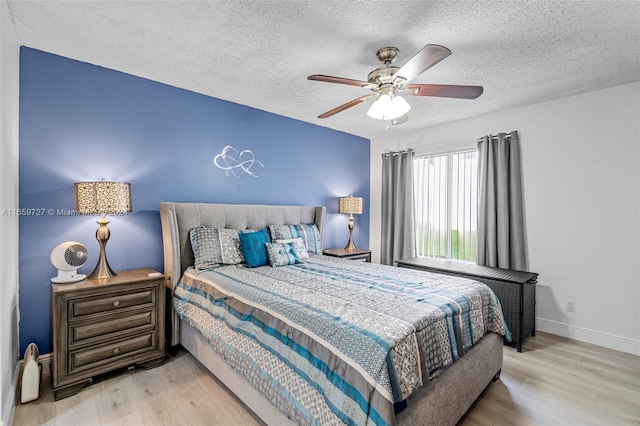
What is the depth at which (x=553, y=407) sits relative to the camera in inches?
80.2

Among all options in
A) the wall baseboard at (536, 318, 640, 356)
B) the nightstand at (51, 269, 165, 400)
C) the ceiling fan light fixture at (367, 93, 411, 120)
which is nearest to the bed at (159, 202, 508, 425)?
the nightstand at (51, 269, 165, 400)

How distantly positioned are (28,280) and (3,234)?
786mm

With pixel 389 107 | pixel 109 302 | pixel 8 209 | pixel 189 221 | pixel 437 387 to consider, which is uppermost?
pixel 389 107

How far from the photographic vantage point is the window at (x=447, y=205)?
399 centimetres

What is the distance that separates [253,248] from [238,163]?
1.13 meters

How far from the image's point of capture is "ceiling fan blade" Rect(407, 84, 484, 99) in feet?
6.87

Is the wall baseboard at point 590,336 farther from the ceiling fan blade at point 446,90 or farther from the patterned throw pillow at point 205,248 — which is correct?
the patterned throw pillow at point 205,248

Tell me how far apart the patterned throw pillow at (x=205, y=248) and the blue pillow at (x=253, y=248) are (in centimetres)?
23

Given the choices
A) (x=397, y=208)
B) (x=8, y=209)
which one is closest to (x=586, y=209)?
(x=397, y=208)

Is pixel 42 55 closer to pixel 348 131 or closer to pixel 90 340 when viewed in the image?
pixel 90 340

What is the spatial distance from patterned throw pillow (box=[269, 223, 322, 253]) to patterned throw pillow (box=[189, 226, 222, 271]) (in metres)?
0.67

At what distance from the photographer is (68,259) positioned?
87.0 inches

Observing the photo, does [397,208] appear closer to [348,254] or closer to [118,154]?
[348,254]

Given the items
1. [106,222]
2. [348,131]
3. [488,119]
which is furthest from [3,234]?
[488,119]
